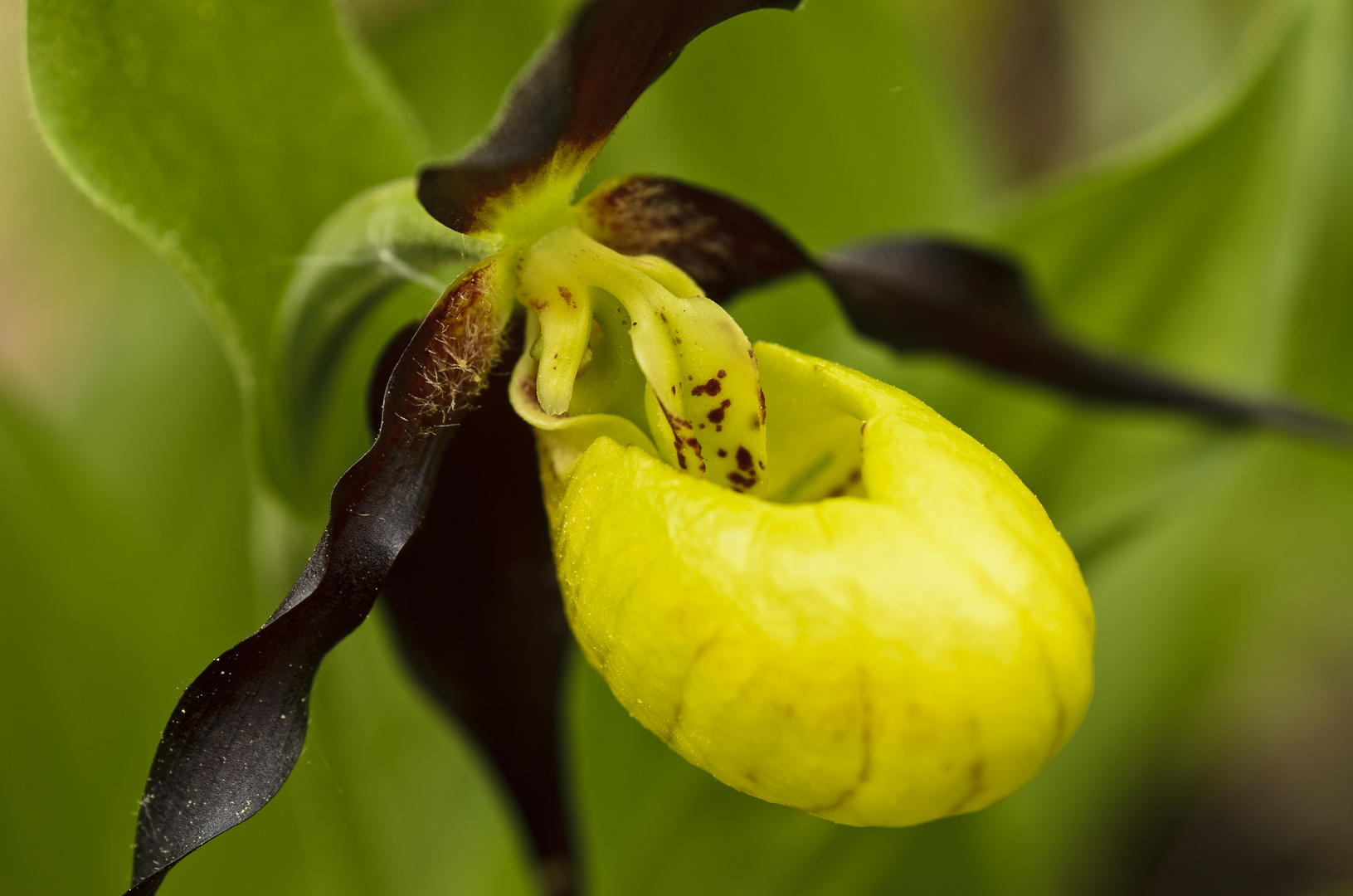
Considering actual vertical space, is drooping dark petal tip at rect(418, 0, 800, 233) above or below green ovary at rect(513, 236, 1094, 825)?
above

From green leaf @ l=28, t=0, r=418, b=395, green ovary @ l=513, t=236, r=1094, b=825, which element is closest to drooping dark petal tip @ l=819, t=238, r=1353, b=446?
green ovary @ l=513, t=236, r=1094, b=825

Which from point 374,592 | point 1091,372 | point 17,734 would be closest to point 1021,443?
point 1091,372

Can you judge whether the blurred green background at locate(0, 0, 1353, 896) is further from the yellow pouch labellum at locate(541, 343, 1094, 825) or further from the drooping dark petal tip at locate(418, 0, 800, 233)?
the yellow pouch labellum at locate(541, 343, 1094, 825)

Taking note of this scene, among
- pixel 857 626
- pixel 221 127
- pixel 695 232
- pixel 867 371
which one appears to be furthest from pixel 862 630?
pixel 867 371

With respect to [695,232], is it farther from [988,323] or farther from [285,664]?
[285,664]

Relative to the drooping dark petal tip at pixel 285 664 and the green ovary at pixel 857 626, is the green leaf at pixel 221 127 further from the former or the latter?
the green ovary at pixel 857 626

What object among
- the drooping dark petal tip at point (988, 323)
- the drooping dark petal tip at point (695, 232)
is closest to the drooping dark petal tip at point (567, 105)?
the drooping dark petal tip at point (695, 232)
